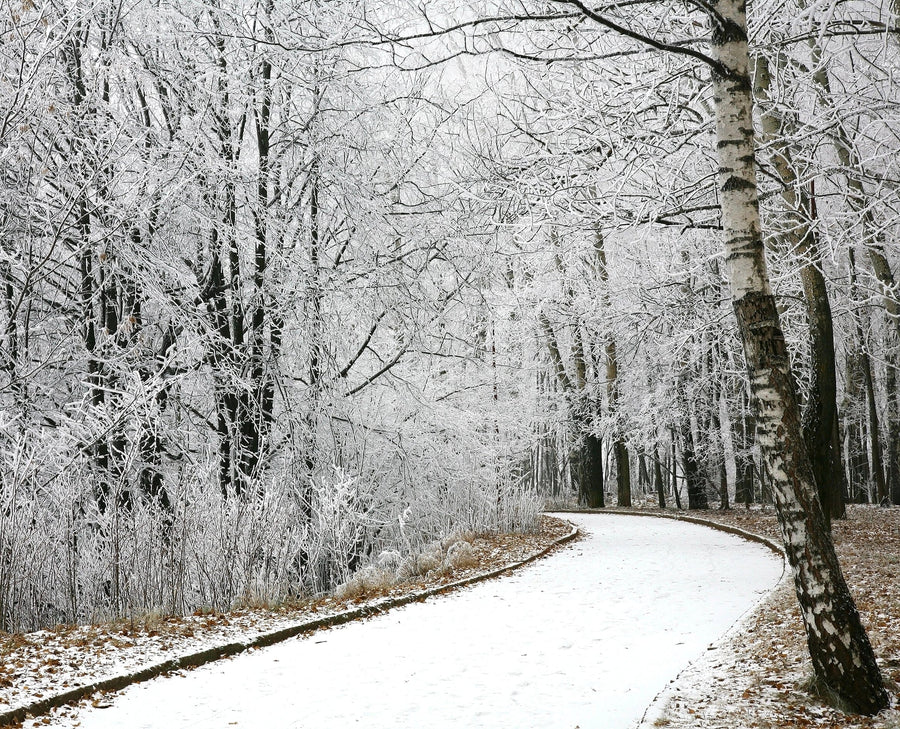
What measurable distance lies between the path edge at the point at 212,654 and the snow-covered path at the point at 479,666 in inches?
4.8

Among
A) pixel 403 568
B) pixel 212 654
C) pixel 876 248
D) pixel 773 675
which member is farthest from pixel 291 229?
pixel 876 248

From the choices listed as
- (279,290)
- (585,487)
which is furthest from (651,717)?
(585,487)

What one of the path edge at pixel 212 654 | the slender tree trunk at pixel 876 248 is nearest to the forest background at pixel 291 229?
the slender tree trunk at pixel 876 248

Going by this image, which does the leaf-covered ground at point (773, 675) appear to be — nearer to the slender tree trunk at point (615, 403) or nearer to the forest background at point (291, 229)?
the forest background at point (291, 229)

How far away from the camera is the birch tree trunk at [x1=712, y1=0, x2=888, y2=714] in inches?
174

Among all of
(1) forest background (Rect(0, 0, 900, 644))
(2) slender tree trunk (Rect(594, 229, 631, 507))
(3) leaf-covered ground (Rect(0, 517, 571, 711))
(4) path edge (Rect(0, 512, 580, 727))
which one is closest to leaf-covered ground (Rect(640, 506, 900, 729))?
(1) forest background (Rect(0, 0, 900, 644))

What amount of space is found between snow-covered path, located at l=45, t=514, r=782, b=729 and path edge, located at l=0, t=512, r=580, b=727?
4.8 inches

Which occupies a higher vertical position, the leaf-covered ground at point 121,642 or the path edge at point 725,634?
the leaf-covered ground at point 121,642

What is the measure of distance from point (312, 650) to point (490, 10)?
22.5ft

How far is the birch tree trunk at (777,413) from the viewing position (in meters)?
4.42

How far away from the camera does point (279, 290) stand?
11.5 m

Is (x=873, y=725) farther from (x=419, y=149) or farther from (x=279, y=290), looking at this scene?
(x=419, y=149)

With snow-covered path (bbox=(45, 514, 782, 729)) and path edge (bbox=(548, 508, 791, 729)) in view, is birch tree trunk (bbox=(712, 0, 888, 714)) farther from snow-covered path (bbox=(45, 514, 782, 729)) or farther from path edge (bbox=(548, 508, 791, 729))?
snow-covered path (bbox=(45, 514, 782, 729))

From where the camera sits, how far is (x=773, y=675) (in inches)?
200
